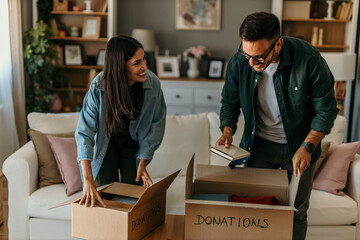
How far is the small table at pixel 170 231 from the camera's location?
1.73m

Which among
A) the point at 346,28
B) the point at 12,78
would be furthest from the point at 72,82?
the point at 346,28

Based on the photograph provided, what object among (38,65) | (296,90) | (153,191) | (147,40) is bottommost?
(153,191)

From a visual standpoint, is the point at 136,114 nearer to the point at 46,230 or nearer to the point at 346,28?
the point at 46,230

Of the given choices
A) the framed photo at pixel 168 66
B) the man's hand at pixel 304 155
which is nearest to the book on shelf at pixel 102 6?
the framed photo at pixel 168 66

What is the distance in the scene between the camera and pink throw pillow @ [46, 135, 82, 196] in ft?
8.55

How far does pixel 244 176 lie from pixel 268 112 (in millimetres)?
321

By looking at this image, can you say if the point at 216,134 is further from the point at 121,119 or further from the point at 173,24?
the point at 173,24

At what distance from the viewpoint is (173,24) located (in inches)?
214

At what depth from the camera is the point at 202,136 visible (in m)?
3.03

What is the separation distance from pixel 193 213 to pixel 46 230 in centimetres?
132

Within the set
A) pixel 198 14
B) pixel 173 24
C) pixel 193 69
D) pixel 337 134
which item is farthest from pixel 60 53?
pixel 337 134

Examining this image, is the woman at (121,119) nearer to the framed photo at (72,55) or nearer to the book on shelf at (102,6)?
the book on shelf at (102,6)

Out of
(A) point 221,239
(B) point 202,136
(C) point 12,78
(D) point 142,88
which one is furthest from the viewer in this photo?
(C) point 12,78

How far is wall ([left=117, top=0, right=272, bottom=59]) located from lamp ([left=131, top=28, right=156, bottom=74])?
0.29m
